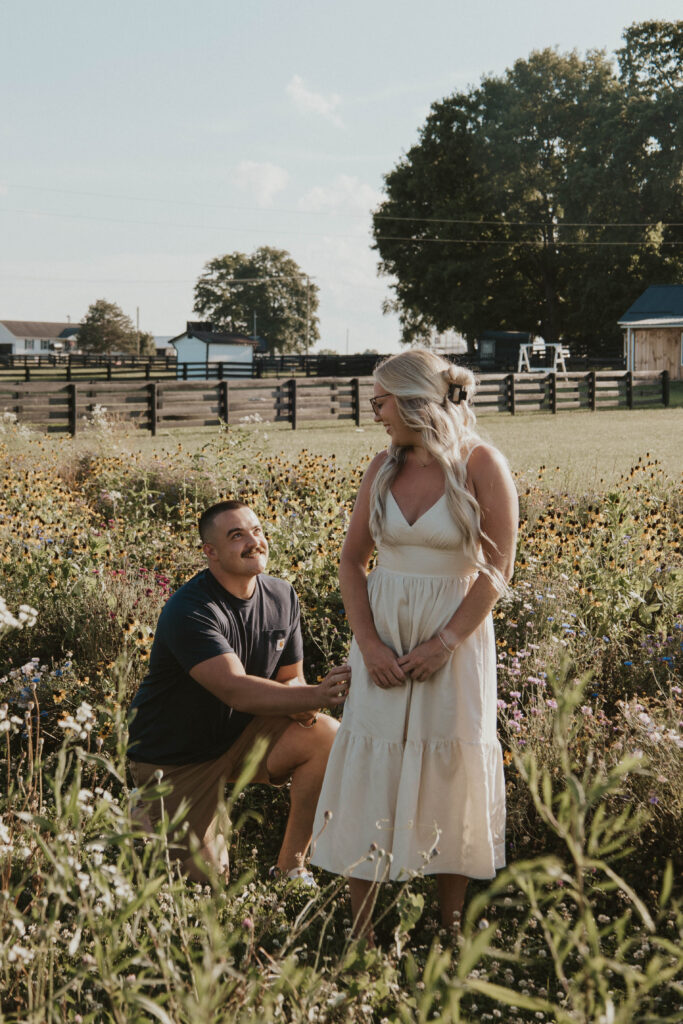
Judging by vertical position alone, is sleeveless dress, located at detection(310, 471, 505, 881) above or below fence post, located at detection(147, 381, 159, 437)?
below

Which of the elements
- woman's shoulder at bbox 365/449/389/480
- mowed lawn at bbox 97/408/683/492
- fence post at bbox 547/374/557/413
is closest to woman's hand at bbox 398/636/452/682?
woman's shoulder at bbox 365/449/389/480

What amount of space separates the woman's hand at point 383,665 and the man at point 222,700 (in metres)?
0.32

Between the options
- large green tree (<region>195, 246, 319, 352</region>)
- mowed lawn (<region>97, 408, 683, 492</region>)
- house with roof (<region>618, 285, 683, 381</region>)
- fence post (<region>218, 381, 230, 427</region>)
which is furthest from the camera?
large green tree (<region>195, 246, 319, 352</region>)

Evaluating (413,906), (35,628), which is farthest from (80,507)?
(413,906)

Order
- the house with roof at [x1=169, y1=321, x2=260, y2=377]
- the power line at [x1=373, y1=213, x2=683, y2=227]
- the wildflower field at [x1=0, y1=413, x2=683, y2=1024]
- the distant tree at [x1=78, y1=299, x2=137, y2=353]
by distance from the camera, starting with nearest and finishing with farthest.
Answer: the wildflower field at [x1=0, y1=413, x2=683, y2=1024]
the power line at [x1=373, y1=213, x2=683, y2=227]
the house with roof at [x1=169, y1=321, x2=260, y2=377]
the distant tree at [x1=78, y1=299, x2=137, y2=353]

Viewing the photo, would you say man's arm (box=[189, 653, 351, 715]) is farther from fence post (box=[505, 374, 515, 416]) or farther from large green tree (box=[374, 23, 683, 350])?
large green tree (box=[374, 23, 683, 350])

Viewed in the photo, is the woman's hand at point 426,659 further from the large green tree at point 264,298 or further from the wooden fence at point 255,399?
the large green tree at point 264,298

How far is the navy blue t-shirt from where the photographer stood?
337 cm

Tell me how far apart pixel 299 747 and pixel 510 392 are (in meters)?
22.9

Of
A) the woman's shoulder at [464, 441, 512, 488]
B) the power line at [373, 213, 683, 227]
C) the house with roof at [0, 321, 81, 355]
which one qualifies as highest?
the house with roof at [0, 321, 81, 355]

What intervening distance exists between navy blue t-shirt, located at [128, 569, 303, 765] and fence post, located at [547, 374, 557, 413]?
922 inches

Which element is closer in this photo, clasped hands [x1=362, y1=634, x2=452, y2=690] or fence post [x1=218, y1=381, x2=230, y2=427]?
clasped hands [x1=362, y1=634, x2=452, y2=690]

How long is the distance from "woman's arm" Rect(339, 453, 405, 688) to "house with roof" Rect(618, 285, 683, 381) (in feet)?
129

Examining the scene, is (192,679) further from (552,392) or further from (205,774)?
(552,392)
